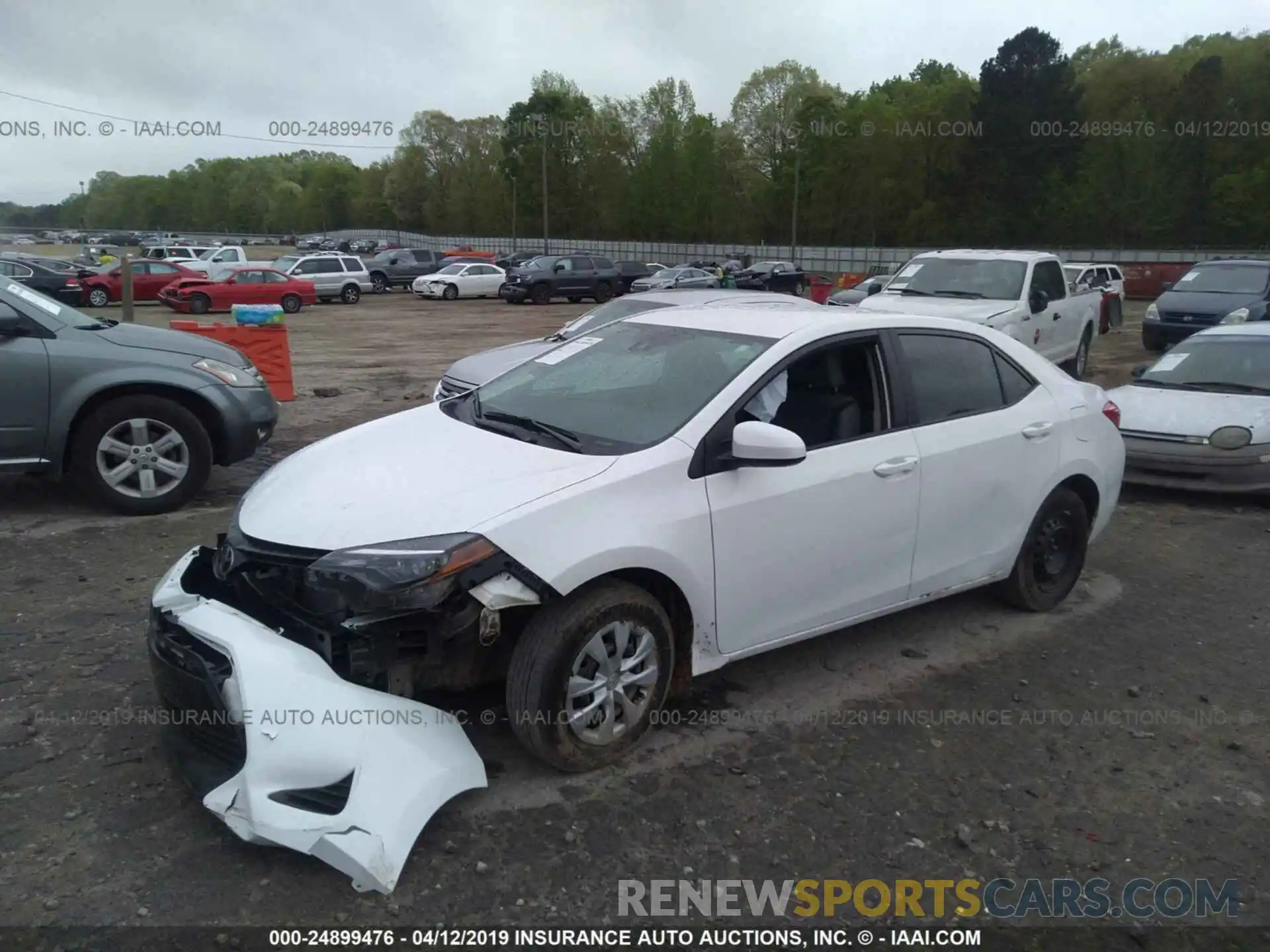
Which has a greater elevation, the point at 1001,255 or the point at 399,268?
the point at 1001,255

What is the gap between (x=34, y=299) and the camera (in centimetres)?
686

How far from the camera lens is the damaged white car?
3.14m

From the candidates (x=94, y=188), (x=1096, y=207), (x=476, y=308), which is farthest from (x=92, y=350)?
(x=94, y=188)

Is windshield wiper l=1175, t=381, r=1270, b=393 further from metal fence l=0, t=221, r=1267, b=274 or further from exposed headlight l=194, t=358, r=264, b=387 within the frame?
metal fence l=0, t=221, r=1267, b=274

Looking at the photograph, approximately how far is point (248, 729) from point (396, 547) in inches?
27.7

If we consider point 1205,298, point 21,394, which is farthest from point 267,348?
point 1205,298

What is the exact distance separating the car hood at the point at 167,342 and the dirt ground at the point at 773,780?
1691mm

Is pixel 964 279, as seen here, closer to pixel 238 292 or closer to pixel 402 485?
pixel 402 485

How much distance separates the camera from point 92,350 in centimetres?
666

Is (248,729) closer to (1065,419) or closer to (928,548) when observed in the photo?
(928,548)

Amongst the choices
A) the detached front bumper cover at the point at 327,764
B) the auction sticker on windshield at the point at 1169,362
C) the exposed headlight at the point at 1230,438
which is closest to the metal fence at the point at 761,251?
the auction sticker on windshield at the point at 1169,362

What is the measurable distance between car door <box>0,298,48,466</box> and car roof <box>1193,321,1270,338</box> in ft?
31.3

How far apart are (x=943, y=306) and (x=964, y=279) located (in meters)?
1.03

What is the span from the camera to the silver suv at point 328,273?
34.3 m
